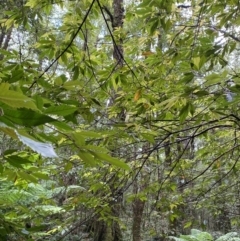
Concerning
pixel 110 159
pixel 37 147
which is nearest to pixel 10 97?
pixel 37 147

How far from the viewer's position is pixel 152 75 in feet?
5.22

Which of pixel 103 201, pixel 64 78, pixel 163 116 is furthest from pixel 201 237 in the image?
pixel 64 78

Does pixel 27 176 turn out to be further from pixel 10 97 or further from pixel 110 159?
pixel 10 97

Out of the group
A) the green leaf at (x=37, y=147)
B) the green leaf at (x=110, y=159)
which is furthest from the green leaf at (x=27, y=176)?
the green leaf at (x=37, y=147)

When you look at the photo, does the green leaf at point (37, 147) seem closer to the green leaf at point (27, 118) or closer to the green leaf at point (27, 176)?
the green leaf at point (27, 118)

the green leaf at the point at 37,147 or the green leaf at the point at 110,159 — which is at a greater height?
the green leaf at the point at 110,159

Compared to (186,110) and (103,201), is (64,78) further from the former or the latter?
(103,201)

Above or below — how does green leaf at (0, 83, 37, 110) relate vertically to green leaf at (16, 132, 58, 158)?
above

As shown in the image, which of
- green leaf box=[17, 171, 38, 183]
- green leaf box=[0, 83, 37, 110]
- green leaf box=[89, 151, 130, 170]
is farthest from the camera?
green leaf box=[17, 171, 38, 183]

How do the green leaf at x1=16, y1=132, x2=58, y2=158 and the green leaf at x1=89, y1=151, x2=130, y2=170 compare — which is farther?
the green leaf at x1=89, y1=151, x2=130, y2=170

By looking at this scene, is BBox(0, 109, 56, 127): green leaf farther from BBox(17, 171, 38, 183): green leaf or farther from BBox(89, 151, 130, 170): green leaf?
BBox(17, 171, 38, 183): green leaf

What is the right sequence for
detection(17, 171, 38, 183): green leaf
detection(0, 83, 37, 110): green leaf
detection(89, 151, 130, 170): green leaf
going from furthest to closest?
detection(17, 171, 38, 183): green leaf → detection(89, 151, 130, 170): green leaf → detection(0, 83, 37, 110): green leaf

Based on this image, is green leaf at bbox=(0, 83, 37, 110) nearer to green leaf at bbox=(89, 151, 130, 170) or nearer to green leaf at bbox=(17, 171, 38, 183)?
green leaf at bbox=(89, 151, 130, 170)

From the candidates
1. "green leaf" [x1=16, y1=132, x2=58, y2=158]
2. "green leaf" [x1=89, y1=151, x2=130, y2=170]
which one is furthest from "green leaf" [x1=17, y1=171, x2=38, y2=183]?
"green leaf" [x1=16, y1=132, x2=58, y2=158]
